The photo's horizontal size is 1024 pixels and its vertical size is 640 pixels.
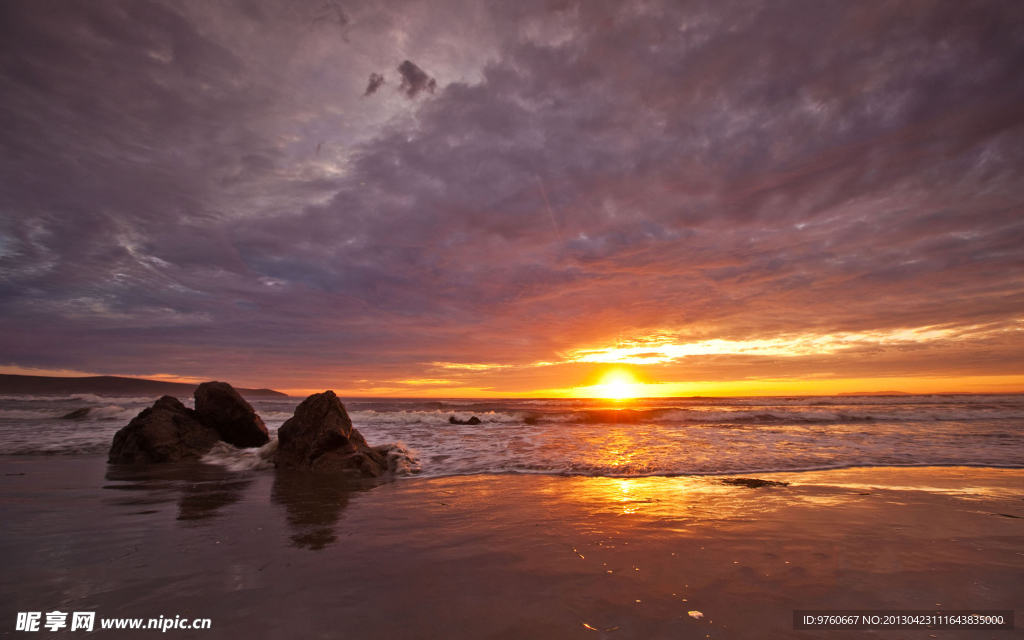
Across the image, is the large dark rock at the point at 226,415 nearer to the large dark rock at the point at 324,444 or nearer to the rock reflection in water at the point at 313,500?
the large dark rock at the point at 324,444

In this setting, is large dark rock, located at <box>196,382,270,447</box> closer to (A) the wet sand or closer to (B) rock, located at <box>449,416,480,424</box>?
(A) the wet sand

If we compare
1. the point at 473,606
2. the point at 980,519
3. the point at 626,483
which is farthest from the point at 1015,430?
the point at 473,606

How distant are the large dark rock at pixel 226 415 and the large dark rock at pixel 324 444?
308 centimetres

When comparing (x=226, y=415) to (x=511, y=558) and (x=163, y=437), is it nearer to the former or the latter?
(x=163, y=437)

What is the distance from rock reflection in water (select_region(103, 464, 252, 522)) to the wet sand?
0.09 metres

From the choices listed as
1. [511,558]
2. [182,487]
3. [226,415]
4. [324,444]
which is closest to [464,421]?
[226,415]

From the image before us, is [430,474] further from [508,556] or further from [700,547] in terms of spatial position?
[700,547]

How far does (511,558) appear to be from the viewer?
3.77m

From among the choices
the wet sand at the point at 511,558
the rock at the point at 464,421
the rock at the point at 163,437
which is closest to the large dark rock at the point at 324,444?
the wet sand at the point at 511,558

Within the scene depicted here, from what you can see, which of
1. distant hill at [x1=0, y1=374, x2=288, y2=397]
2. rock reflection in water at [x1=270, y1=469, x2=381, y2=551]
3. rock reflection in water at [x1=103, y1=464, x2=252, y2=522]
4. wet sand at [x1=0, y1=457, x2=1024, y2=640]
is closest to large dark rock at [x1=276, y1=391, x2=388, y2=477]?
rock reflection in water at [x1=270, y1=469, x2=381, y2=551]

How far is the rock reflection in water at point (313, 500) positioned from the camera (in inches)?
176

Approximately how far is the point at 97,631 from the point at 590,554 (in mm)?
3472

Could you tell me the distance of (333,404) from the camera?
1032 cm

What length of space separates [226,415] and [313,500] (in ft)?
26.0
